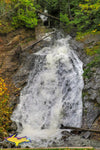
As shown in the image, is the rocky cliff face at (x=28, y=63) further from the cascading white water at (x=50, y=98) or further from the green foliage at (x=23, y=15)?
the green foliage at (x=23, y=15)

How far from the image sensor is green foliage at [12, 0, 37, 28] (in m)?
17.7

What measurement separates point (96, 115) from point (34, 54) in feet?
25.6

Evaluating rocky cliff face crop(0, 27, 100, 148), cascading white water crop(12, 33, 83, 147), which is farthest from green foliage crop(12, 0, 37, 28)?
cascading white water crop(12, 33, 83, 147)

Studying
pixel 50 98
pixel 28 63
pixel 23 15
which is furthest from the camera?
pixel 23 15

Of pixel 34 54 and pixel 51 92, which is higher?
pixel 34 54

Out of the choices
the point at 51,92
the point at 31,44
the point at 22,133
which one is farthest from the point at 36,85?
the point at 31,44

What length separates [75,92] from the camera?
11.0 meters

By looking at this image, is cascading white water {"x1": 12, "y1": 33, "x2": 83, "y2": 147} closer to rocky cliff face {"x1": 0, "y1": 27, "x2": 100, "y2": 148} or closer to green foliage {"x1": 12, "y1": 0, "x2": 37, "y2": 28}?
rocky cliff face {"x1": 0, "y1": 27, "x2": 100, "y2": 148}

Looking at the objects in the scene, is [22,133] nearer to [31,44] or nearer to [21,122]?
[21,122]

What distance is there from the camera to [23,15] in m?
18.0

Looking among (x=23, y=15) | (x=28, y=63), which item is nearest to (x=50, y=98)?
(x=28, y=63)

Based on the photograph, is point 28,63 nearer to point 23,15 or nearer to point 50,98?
point 50,98

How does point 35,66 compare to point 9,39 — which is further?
point 9,39

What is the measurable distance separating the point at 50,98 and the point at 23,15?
11148 millimetres
